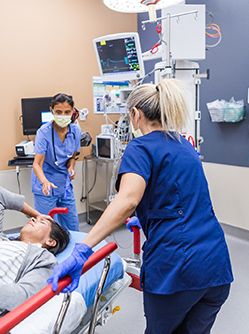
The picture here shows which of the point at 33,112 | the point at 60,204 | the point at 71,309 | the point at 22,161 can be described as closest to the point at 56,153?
the point at 60,204

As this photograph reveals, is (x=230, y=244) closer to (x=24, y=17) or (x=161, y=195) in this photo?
(x=161, y=195)

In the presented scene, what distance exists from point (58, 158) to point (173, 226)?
1.72m

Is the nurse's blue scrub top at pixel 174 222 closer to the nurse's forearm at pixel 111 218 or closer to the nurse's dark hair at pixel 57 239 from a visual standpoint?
the nurse's forearm at pixel 111 218

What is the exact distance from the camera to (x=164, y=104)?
1.19 metres

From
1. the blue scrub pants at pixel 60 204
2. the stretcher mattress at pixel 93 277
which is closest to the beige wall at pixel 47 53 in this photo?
the blue scrub pants at pixel 60 204

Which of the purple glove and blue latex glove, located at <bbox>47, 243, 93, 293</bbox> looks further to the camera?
the purple glove

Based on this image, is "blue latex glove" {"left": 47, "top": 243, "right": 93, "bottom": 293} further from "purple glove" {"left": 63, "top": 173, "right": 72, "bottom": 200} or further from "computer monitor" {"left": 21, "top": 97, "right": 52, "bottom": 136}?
"computer monitor" {"left": 21, "top": 97, "right": 52, "bottom": 136}

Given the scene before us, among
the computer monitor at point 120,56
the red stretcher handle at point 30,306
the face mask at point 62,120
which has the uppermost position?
the computer monitor at point 120,56

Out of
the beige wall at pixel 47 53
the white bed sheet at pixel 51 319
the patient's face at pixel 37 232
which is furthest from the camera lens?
the beige wall at pixel 47 53

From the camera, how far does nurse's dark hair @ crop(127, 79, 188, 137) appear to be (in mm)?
1195

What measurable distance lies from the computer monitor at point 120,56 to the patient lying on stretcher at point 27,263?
156cm

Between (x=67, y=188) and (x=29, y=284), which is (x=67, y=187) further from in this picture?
(x=29, y=284)

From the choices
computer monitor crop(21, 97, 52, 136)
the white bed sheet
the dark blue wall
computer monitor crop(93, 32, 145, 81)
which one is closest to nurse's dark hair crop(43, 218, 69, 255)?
the white bed sheet

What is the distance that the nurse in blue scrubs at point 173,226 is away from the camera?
3.67 feet
